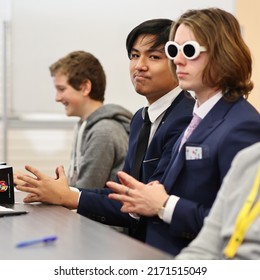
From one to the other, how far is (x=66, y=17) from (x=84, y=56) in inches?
39.6

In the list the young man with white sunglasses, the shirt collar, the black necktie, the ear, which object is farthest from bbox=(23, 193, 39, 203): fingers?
the ear

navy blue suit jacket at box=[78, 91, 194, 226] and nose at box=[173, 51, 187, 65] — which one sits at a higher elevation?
nose at box=[173, 51, 187, 65]

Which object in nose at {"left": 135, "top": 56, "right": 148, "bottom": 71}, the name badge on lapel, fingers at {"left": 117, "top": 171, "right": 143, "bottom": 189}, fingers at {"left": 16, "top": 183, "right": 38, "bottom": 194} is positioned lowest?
fingers at {"left": 16, "top": 183, "right": 38, "bottom": 194}

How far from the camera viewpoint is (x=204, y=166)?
1.74 metres

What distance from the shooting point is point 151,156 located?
2.19m

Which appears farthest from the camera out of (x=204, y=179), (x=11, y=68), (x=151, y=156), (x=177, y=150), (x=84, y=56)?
(x=11, y=68)

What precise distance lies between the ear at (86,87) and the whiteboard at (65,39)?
0.95 metres

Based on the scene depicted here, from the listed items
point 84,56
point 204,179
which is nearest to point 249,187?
point 204,179

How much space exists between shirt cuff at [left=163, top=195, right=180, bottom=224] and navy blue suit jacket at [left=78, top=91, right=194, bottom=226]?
12.9 inches

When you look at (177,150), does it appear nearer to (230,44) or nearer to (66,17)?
(230,44)

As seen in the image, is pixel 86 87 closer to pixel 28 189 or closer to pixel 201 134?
pixel 28 189

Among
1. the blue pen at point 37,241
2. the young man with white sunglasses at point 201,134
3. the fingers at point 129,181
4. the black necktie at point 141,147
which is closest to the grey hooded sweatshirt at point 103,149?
the black necktie at point 141,147

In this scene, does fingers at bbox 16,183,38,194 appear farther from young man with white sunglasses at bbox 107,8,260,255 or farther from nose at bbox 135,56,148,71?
nose at bbox 135,56,148,71

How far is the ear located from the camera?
347cm
